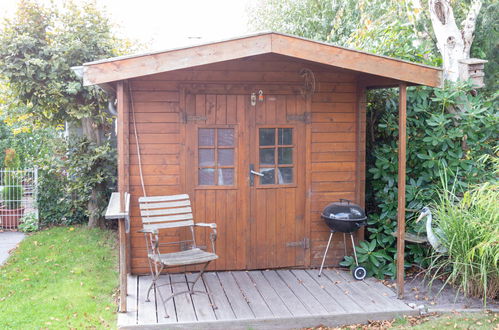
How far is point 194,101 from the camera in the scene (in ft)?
18.0

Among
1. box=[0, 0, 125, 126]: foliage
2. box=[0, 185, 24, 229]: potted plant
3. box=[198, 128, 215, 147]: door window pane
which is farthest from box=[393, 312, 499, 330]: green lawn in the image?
Answer: box=[0, 185, 24, 229]: potted plant

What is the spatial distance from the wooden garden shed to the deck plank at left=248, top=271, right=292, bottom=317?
0.79 ft

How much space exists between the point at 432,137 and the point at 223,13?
18.3m

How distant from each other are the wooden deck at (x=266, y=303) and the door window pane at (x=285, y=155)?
3.96 ft

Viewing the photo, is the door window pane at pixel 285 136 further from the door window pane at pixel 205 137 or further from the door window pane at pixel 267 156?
the door window pane at pixel 205 137

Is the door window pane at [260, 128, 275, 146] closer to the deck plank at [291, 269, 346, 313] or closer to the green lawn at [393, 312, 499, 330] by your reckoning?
the deck plank at [291, 269, 346, 313]

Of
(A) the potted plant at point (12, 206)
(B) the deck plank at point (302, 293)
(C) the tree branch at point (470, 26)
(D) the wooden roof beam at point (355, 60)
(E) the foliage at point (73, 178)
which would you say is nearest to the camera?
(D) the wooden roof beam at point (355, 60)

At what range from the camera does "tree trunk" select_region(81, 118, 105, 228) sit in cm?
794

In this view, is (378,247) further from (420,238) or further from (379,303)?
(379,303)

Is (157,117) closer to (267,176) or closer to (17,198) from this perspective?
(267,176)

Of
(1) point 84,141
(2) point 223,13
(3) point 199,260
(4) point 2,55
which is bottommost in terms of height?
(3) point 199,260

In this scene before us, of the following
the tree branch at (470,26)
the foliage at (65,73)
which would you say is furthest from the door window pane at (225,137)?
the tree branch at (470,26)

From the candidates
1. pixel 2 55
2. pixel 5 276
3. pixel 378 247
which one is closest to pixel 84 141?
A: pixel 2 55

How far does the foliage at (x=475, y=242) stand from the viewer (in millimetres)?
4602
